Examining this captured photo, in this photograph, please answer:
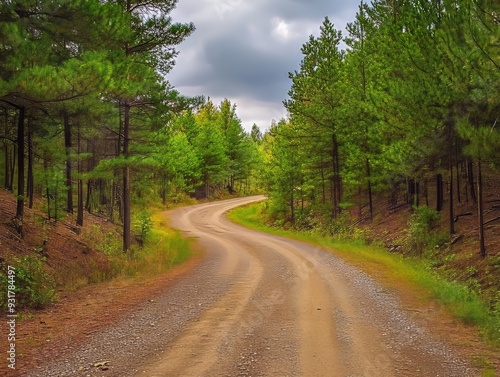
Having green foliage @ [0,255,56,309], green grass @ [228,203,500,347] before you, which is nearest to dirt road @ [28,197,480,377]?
green grass @ [228,203,500,347]

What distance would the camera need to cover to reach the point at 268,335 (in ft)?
24.2

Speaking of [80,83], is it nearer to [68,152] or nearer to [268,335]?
[268,335]

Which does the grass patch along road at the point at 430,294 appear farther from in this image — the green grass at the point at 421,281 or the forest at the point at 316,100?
the forest at the point at 316,100

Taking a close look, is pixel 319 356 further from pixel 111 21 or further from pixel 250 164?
pixel 250 164

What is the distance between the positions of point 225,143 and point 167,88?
43.7 meters

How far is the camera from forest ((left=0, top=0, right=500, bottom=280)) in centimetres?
1055

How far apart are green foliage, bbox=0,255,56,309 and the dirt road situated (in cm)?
235

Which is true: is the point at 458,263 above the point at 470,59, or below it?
below

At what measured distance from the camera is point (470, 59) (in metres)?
11.8

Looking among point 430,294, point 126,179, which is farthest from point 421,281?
point 126,179

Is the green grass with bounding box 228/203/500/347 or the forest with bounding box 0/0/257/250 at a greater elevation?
the forest with bounding box 0/0/257/250

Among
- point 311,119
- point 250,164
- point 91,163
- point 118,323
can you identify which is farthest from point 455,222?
point 250,164

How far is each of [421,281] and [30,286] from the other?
36.9 feet

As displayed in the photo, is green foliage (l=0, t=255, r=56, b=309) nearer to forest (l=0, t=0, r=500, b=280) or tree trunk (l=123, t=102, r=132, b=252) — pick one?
forest (l=0, t=0, r=500, b=280)
